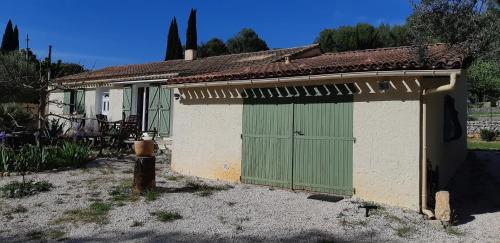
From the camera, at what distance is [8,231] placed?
5898 mm

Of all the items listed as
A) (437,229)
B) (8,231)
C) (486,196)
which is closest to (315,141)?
(437,229)

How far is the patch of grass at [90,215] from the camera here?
20.7 feet

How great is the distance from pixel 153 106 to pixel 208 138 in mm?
5727

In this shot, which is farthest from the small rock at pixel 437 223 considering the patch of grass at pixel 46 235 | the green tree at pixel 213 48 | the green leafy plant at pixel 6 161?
the green tree at pixel 213 48

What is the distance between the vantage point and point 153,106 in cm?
1487

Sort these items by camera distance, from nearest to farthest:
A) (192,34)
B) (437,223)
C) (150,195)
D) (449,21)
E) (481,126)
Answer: (437,223) → (150,195) → (449,21) → (192,34) → (481,126)

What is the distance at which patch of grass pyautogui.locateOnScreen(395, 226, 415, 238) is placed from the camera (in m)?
5.76

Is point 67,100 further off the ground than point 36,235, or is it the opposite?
point 67,100

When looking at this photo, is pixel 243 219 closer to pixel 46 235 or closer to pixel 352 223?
pixel 352 223

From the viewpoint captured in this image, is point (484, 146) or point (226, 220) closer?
point (226, 220)

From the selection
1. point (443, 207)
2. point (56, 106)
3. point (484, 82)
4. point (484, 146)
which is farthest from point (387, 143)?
point (484, 82)

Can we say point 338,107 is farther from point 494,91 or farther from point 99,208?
point 494,91

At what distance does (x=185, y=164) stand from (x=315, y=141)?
3.67 m

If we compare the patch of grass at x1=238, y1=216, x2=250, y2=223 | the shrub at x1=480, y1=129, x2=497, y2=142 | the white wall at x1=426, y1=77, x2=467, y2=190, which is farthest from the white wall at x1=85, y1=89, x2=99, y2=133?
the shrub at x1=480, y1=129, x2=497, y2=142
